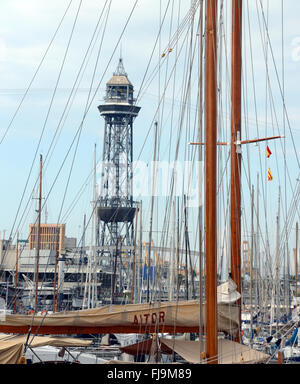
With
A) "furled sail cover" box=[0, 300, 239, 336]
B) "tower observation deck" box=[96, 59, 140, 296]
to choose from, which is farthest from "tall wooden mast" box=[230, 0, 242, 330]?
"tower observation deck" box=[96, 59, 140, 296]

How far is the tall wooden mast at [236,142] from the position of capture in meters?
17.7

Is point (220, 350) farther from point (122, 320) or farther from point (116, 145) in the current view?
point (116, 145)

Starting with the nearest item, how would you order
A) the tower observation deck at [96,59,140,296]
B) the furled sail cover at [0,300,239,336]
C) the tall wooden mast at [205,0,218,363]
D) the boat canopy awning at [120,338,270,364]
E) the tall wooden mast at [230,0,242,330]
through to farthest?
the tall wooden mast at [205,0,218,363] < the boat canopy awning at [120,338,270,364] < the furled sail cover at [0,300,239,336] < the tall wooden mast at [230,0,242,330] < the tower observation deck at [96,59,140,296]

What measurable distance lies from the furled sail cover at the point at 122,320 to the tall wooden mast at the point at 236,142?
2061 millimetres

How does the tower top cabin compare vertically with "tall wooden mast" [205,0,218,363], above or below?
above

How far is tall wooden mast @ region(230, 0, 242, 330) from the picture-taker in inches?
698

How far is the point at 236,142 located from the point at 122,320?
6370mm

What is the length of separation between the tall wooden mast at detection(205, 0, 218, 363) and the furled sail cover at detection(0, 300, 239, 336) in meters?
2.08

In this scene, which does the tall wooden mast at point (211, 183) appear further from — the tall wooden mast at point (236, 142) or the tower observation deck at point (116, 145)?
the tower observation deck at point (116, 145)

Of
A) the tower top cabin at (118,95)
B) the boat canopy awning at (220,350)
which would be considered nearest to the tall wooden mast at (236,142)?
the boat canopy awning at (220,350)

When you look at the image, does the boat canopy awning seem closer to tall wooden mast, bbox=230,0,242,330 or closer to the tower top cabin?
tall wooden mast, bbox=230,0,242,330

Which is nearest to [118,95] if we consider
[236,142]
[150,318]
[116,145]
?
[116,145]

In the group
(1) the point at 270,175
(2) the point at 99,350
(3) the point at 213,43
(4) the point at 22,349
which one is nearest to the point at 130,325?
(4) the point at 22,349
